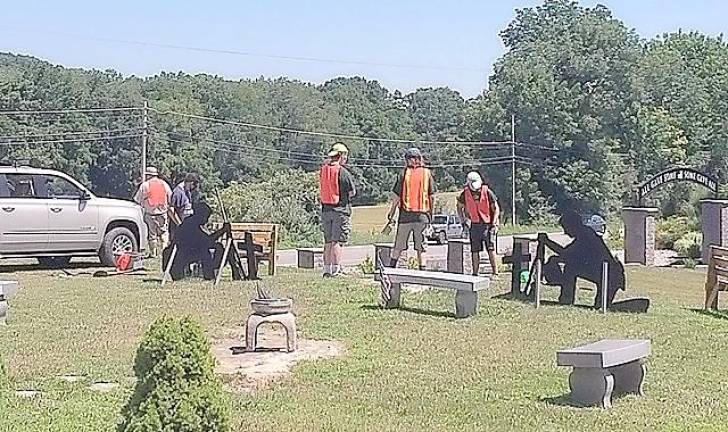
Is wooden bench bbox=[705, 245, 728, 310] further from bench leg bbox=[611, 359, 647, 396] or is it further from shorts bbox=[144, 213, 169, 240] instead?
shorts bbox=[144, 213, 169, 240]

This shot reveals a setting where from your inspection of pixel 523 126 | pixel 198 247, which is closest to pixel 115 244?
pixel 198 247

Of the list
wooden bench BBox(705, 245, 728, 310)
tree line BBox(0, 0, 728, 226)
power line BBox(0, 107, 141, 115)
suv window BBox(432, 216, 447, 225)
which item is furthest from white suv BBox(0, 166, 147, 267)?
power line BBox(0, 107, 141, 115)

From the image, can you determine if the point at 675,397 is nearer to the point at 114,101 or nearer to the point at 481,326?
the point at 481,326

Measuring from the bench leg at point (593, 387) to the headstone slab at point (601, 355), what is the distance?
0.28ft

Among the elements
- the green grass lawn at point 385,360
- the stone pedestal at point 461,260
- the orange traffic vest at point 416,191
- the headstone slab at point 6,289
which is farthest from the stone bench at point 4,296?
the stone pedestal at point 461,260

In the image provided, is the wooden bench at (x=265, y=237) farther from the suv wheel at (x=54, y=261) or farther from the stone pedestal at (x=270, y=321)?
the stone pedestal at (x=270, y=321)

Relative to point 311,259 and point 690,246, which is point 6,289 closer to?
point 311,259

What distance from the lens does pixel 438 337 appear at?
33.4 feet

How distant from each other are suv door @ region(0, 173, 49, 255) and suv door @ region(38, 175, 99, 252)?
0.41ft

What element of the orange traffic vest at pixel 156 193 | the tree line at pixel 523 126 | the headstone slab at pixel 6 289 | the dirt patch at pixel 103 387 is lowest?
the dirt patch at pixel 103 387

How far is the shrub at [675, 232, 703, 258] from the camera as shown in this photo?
32188mm

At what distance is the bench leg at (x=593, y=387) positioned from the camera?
7.22 m

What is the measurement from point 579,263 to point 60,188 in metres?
8.76

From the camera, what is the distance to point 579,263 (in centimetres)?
1270
